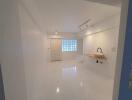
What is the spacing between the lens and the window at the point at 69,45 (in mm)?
7418

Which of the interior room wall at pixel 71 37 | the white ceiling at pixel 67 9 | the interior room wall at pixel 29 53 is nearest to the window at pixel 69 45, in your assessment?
the interior room wall at pixel 71 37

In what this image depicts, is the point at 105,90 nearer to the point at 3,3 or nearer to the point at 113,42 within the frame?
the point at 113,42

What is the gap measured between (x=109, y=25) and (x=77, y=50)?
448 centimetres

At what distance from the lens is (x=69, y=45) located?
7.51m

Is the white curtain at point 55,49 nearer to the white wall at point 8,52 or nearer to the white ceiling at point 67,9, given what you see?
the white ceiling at point 67,9

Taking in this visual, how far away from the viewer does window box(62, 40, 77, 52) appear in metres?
7.42

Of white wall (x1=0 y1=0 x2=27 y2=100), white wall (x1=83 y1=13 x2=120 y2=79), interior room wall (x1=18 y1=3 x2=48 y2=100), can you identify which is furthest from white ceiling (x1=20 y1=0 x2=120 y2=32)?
white wall (x1=0 y1=0 x2=27 y2=100)

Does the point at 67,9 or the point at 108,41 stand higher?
the point at 67,9

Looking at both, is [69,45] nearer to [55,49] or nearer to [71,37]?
[71,37]

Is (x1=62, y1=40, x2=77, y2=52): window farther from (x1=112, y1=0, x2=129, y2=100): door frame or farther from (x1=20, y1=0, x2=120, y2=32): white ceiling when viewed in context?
(x1=112, y1=0, x2=129, y2=100): door frame

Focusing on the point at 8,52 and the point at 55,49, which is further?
the point at 55,49

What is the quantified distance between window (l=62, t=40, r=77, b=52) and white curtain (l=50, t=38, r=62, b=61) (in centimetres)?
55

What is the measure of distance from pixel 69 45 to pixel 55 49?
4.41 ft

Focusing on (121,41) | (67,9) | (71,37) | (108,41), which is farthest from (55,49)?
(121,41)
